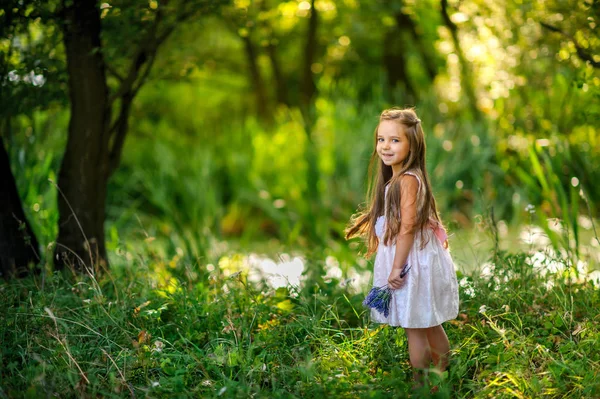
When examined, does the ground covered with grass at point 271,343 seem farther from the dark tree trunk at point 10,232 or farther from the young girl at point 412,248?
the dark tree trunk at point 10,232

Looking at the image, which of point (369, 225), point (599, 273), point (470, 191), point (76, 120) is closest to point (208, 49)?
point (470, 191)

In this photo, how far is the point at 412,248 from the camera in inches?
126

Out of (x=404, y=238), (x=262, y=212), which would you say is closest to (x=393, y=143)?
(x=404, y=238)

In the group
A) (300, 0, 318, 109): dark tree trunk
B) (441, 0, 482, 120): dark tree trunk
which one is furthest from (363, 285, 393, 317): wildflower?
(300, 0, 318, 109): dark tree trunk

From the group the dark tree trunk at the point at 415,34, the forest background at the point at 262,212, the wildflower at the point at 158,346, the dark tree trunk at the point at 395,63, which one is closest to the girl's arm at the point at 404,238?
the forest background at the point at 262,212

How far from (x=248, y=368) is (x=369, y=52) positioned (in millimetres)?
9604

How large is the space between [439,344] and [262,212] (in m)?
5.83

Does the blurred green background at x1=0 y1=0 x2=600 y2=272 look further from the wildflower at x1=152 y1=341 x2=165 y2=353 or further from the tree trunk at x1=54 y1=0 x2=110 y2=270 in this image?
the wildflower at x1=152 y1=341 x2=165 y2=353

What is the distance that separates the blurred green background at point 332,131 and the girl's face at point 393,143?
Answer: 968 mm

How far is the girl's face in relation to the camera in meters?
3.29

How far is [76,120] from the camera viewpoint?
4.66 meters

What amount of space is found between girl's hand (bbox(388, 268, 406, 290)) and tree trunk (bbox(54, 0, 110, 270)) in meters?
2.19

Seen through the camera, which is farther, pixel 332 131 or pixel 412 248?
pixel 332 131

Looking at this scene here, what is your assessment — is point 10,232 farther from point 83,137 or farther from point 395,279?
point 395,279
